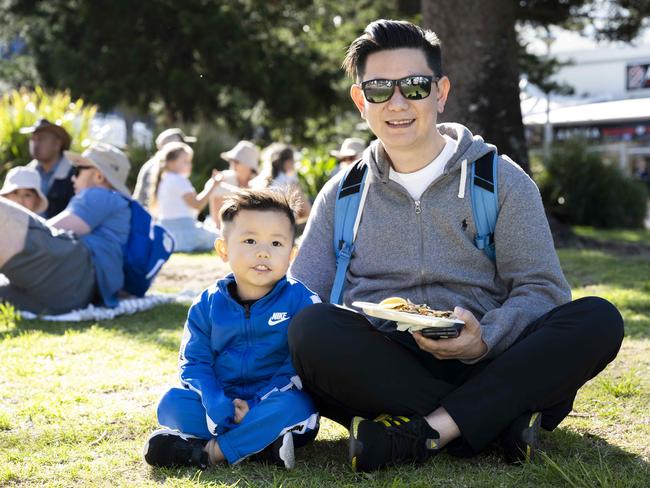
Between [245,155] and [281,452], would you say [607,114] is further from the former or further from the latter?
[281,452]

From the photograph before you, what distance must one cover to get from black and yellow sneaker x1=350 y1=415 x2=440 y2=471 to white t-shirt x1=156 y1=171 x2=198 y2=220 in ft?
26.7

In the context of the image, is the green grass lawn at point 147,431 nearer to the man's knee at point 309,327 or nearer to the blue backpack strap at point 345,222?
the man's knee at point 309,327

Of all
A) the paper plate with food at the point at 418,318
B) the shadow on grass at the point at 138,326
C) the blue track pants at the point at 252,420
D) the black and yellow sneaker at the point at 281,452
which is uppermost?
the paper plate with food at the point at 418,318

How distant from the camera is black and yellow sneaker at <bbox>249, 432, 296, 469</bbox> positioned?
120 inches

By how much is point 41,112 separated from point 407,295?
9922mm

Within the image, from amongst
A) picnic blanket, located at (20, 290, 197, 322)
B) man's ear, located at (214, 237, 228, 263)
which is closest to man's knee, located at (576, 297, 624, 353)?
man's ear, located at (214, 237, 228, 263)

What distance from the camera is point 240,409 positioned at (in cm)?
312

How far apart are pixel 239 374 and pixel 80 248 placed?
11.0 feet

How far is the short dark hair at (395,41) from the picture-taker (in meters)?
3.41

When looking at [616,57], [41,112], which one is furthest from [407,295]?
[616,57]

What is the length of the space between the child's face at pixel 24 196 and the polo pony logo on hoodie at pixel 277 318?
4.49m

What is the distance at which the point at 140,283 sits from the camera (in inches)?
271

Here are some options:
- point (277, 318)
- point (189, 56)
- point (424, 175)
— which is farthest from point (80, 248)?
point (189, 56)

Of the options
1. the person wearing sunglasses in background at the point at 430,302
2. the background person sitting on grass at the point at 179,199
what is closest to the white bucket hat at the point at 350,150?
the background person sitting on grass at the point at 179,199
